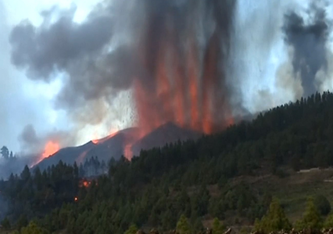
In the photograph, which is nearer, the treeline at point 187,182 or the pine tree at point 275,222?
the pine tree at point 275,222

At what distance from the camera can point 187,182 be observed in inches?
4702

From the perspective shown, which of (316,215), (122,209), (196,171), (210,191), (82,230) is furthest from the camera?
(196,171)

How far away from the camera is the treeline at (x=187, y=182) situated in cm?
9262

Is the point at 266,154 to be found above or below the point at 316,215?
above

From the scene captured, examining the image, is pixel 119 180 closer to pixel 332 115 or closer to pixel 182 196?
pixel 182 196

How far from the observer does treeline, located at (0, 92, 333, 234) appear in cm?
9262

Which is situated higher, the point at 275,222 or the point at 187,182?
the point at 187,182

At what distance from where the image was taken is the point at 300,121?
15225 centimetres

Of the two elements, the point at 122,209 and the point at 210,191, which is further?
the point at 210,191

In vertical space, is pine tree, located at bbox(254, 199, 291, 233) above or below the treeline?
below

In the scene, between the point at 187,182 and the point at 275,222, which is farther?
the point at 187,182

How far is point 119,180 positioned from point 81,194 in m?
9.08

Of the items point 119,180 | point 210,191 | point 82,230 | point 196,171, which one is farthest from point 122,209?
point 119,180

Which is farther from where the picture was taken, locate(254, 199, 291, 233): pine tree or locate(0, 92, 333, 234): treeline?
locate(0, 92, 333, 234): treeline
